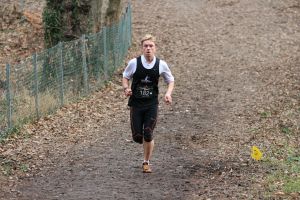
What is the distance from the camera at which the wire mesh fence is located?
11.7 metres

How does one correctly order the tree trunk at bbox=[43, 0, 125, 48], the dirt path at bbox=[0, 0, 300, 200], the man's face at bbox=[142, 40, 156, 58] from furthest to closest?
1. the tree trunk at bbox=[43, 0, 125, 48]
2. the man's face at bbox=[142, 40, 156, 58]
3. the dirt path at bbox=[0, 0, 300, 200]

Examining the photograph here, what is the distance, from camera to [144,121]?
30.5 ft

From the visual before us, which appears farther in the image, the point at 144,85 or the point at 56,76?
the point at 56,76

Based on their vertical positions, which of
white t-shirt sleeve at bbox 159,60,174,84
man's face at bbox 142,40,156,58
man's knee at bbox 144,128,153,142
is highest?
man's face at bbox 142,40,156,58

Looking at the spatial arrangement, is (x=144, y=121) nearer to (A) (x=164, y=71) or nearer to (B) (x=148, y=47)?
(A) (x=164, y=71)

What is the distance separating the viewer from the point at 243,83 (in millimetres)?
17328

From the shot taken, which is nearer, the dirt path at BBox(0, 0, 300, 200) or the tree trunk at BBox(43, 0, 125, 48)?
the dirt path at BBox(0, 0, 300, 200)

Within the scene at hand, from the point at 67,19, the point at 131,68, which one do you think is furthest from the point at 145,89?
the point at 67,19

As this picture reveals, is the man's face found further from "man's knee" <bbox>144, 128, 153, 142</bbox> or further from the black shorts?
"man's knee" <bbox>144, 128, 153, 142</bbox>

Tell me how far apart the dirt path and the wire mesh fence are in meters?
0.35

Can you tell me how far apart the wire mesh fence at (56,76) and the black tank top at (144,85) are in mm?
3073

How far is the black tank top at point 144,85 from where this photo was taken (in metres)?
9.11

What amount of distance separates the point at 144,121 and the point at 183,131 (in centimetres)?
337

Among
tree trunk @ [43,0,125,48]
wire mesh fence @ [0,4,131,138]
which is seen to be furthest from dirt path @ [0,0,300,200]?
tree trunk @ [43,0,125,48]
